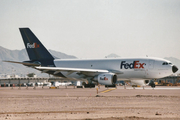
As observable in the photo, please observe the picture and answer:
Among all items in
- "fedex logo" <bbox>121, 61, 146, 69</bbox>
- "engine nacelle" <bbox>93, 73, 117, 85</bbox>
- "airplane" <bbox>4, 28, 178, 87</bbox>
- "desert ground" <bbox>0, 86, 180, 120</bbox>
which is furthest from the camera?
"fedex logo" <bbox>121, 61, 146, 69</bbox>

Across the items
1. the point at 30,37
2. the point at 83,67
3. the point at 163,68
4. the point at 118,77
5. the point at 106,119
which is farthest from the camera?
the point at 30,37

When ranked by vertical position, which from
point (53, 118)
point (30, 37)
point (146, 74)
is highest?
point (30, 37)

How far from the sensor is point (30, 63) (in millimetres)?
53594

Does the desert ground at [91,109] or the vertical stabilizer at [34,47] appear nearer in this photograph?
the desert ground at [91,109]

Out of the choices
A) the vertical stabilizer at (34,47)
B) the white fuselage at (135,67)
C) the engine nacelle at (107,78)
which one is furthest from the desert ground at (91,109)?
the vertical stabilizer at (34,47)

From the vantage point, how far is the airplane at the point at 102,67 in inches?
1880

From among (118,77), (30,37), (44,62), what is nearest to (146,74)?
(118,77)

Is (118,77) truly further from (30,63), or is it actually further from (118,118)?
(118,118)

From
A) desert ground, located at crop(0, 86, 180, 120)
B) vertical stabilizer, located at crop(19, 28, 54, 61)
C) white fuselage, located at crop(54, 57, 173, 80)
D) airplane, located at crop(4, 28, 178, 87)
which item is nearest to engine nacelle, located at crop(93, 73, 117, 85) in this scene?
airplane, located at crop(4, 28, 178, 87)

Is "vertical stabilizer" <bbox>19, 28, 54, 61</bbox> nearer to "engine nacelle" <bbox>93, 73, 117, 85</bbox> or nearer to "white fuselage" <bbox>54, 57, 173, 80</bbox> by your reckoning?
"white fuselage" <bbox>54, 57, 173, 80</bbox>

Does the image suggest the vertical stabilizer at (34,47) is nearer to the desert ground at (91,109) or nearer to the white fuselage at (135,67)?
the white fuselage at (135,67)

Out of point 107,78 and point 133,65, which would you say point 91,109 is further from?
point 133,65

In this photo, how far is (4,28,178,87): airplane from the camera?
47750mm

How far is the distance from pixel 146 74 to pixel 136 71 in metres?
1.70
